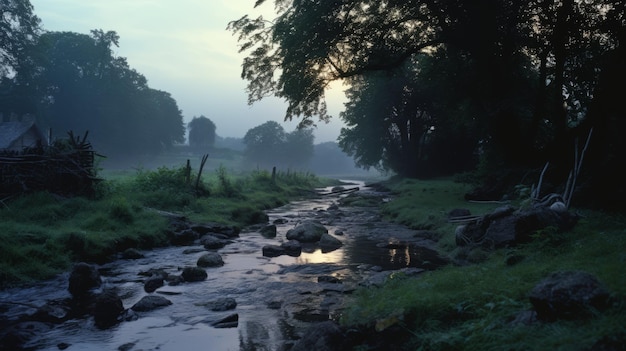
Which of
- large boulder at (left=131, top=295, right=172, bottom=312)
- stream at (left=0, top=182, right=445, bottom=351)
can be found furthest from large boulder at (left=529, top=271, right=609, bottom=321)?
large boulder at (left=131, top=295, right=172, bottom=312)

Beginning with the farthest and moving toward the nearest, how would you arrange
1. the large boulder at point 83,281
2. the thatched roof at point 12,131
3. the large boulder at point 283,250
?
the thatched roof at point 12,131 → the large boulder at point 283,250 → the large boulder at point 83,281

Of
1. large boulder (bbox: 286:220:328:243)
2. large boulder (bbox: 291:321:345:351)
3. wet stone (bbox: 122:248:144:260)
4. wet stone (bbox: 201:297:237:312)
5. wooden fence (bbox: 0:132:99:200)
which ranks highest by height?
wooden fence (bbox: 0:132:99:200)

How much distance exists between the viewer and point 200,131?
112625mm

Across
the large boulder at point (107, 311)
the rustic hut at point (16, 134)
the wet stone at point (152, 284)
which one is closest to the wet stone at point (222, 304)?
the large boulder at point (107, 311)

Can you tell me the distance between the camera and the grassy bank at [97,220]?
35.9 feet

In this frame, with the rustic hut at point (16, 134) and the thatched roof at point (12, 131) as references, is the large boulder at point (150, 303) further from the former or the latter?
the thatched roof at point (12, 131)

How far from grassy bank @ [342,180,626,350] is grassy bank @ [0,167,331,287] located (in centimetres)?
837

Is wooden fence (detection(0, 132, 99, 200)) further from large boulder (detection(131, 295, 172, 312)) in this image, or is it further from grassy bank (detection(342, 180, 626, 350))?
grassy bank (detection(342, 180, 626, 350))

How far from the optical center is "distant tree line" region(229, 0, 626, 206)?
48.5 feet

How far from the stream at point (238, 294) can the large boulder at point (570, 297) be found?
363 centimetres

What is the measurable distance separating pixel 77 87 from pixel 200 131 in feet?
154

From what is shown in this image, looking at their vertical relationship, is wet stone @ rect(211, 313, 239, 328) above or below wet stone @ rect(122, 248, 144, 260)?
above

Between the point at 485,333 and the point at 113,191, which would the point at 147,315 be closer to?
the point at 485,333

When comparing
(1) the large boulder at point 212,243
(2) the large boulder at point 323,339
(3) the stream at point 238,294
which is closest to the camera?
(2) the large boulder at point 323,339
